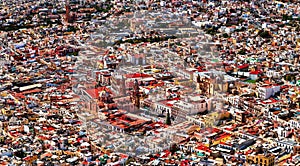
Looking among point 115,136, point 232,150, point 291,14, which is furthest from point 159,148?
point 291,14

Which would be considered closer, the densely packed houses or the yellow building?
the densely packed houses

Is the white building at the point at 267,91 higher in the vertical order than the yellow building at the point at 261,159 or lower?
higher

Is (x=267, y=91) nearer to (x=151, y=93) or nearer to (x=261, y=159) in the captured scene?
(x=261, y=159)

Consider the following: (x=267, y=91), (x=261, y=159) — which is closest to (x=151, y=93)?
(x=261, y=159)

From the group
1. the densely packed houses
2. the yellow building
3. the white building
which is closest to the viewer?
the densely packed houses

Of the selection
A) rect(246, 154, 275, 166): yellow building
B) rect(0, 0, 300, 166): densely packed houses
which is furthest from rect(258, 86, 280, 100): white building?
rect(246, 154, 275, 166): yellow building

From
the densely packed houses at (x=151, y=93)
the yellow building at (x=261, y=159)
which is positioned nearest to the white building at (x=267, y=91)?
the densely packed houses at (x=151, y=93)

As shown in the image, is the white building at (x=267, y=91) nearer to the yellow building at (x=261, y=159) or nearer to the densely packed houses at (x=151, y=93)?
the densely packed houses at (x=151, y=93)

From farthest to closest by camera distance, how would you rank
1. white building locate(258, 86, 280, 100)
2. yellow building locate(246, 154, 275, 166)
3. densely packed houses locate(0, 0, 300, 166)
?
white building locate(258, 86, 280, 100)
yellow building locate(246, 154, 275, 166)
densely packed houses locate(0, 0, 300, 166)

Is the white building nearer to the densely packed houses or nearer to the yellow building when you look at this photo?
the densely packed houses
